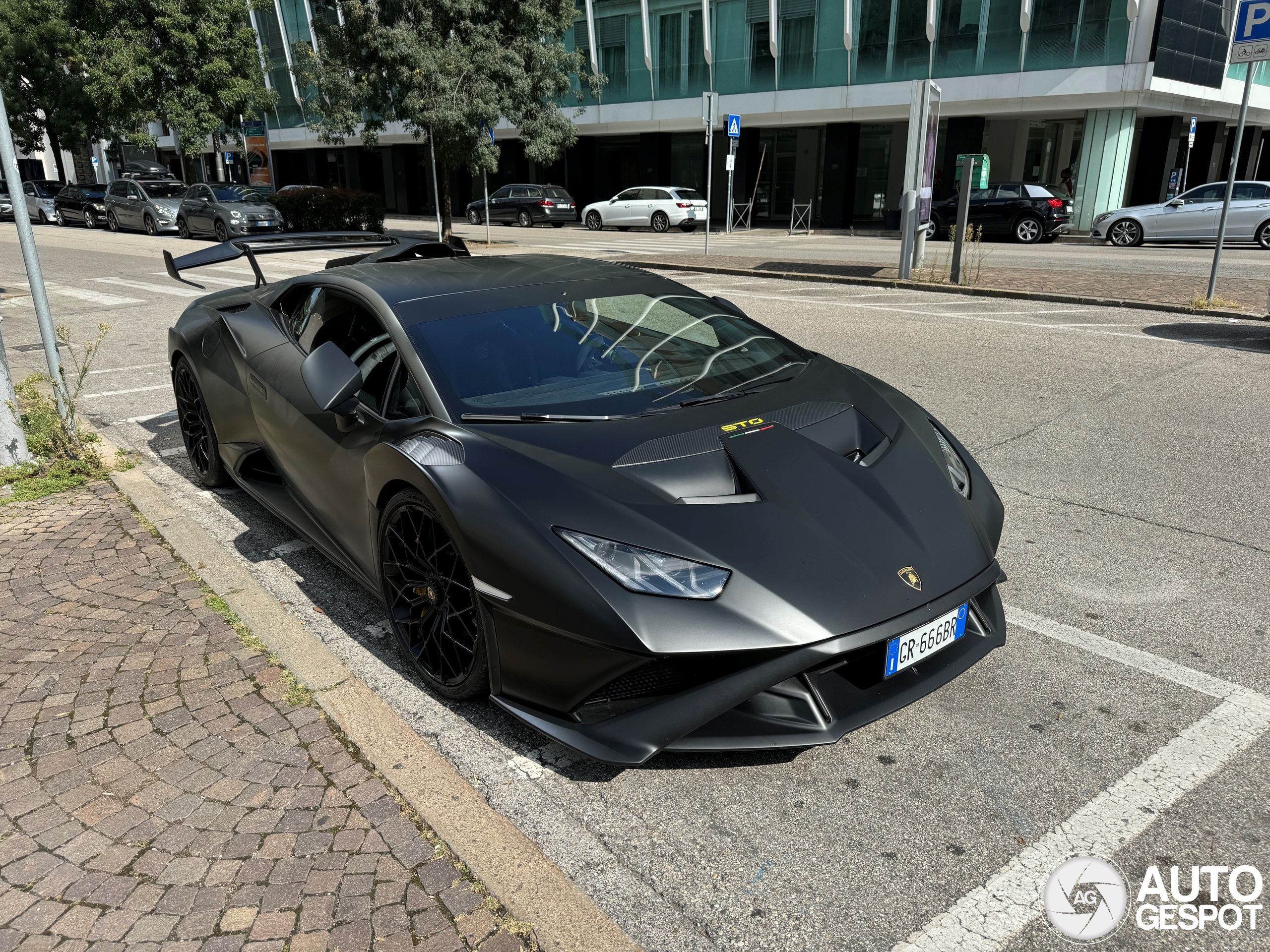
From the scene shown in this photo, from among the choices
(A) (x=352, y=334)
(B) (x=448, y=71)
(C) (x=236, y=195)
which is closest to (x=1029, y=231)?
(B) (x=448, y=71)

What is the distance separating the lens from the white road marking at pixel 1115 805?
2.24 metres

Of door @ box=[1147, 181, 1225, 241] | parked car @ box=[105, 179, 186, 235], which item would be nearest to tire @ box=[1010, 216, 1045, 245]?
door @ box=[1147, 181, 1225, 241]

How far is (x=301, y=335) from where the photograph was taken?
14.0 feet

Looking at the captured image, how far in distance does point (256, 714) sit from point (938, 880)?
2254 mm

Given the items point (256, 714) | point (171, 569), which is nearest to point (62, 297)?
point (171, 569)

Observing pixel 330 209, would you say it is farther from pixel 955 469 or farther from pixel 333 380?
pixel 955 469

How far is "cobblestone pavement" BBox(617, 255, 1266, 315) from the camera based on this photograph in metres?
12.3

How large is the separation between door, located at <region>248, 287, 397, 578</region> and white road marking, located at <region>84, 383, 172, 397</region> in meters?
4.46

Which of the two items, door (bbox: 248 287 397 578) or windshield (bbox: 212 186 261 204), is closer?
door (bbox: 248 287 397 578)

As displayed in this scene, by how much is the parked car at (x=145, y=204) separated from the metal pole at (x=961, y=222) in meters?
23.4

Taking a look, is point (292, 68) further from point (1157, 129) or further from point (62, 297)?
point (1157, 129)

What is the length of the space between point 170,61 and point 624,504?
35690 millimetres

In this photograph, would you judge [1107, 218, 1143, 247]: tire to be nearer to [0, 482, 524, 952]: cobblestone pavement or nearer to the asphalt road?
the asphalt road

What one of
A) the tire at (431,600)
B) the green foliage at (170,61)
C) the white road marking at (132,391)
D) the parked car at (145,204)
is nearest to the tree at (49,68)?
the green foliage at (170,61)
